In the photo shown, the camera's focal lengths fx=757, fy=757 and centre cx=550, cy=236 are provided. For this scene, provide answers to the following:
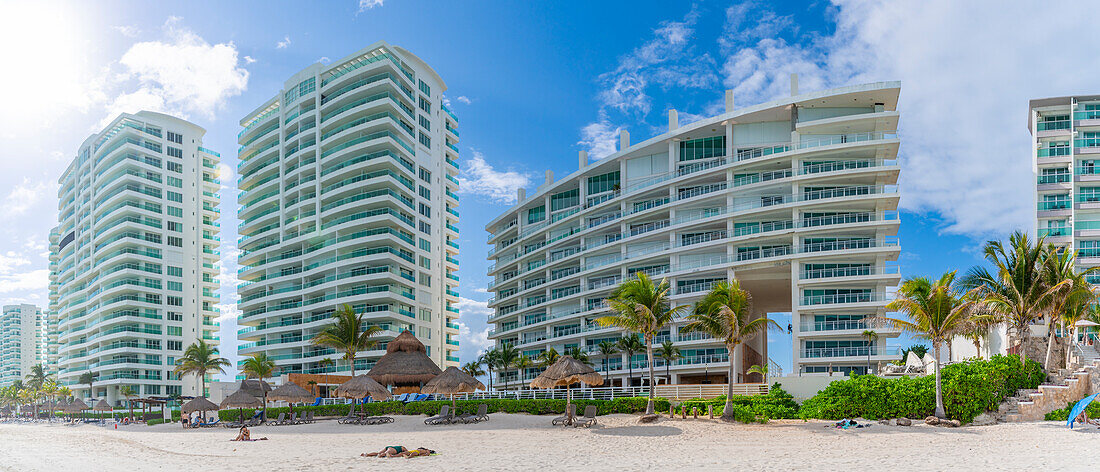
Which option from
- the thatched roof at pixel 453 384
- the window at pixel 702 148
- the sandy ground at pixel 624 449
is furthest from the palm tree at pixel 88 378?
the thatched roof at pixel 453 384

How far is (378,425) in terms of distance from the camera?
1565 inches

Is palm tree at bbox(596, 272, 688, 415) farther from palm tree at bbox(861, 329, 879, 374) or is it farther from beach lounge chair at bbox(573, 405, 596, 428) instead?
palm tree at bbox(861, 329, 879, 374)

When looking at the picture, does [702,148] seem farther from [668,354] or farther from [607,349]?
[607,349]

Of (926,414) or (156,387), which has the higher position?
(926,414)

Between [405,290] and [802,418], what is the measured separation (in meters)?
53.4

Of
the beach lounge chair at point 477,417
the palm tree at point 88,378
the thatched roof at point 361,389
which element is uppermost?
the thatched roof at point 361,389

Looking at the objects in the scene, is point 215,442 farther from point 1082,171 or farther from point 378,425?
point 1082,171

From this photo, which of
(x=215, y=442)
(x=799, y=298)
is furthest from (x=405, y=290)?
(x=215, y=442)

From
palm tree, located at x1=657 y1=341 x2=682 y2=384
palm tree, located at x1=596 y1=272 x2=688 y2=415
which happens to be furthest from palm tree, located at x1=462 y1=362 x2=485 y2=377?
palm tree, located at x1=596 y1=272 x2=688 y2=415

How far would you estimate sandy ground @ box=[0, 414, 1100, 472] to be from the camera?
68.0 feet

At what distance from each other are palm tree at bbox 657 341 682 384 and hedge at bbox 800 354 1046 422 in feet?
86.6

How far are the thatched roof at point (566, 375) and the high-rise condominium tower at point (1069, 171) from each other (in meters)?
59.8

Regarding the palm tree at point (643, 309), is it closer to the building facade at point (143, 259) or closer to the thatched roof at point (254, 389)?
the thatched roof at point (254, 389)

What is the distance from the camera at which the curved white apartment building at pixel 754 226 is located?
58125 millimetres
